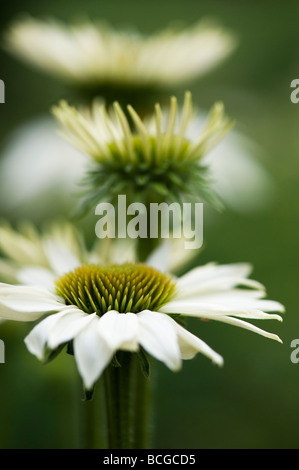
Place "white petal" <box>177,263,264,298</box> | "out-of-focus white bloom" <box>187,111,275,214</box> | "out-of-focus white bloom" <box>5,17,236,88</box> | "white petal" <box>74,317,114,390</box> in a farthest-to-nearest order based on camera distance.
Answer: "out-of-focus white bloom" <box>187,111,275,214</box> → "out-of-focus white bloom" <box>5,17,236,88</box> → "white petal" <box>177,263,264,298</box> → "white petal" <box>74,317,114,390</box>

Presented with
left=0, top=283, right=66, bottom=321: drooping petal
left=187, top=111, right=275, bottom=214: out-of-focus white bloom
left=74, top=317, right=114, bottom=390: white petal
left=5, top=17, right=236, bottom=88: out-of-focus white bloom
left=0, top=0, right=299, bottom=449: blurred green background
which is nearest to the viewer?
left=74, top=317, right=114, bottom=390: white petal

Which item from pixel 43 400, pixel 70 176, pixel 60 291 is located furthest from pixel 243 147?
pixel 60 291

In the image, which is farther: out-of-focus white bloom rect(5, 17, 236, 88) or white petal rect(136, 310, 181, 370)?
out-of-focus white bloom rect(5, 17, 236, 88)

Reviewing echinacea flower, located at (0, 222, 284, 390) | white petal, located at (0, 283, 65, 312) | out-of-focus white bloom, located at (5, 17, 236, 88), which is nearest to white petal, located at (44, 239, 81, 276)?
echinacea flower, located at (0, 222, 284, 390)

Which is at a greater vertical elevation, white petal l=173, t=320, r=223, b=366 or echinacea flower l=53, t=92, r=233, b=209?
echinacea flower l=53, t=92, r=233, b=209

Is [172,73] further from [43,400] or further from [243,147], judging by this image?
[43,400]

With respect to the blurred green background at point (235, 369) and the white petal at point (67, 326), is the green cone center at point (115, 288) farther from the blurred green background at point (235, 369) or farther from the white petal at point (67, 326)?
the blurred green background at point (235, 369)

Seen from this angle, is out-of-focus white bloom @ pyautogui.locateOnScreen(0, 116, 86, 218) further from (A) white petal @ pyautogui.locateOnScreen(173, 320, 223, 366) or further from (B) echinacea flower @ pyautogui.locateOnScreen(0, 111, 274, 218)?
(A) white petal @ pyautogui.locateOnScreen(173, 320, 223, 366)

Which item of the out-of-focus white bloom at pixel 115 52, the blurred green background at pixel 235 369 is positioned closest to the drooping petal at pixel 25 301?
the blurred green background at pixel 235 369

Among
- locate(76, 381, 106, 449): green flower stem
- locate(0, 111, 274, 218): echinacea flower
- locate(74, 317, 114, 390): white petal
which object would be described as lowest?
locate(76, 381, 106, 449): green flower stem

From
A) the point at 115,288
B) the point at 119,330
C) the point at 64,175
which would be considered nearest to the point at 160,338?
the point at 119,330
